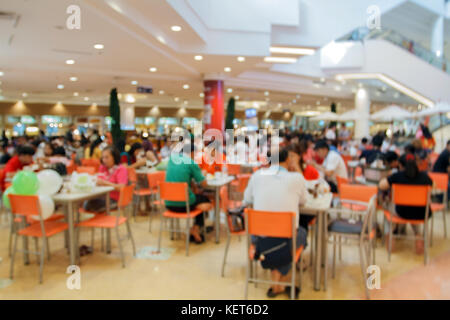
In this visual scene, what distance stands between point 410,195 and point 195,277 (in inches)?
101

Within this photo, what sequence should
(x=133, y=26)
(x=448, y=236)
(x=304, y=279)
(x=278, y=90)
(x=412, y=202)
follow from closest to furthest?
(x=304, y=279) < (x=412, y=202) < (x=448, y=236) < (x=133, y=26) < (x=278, y=90)

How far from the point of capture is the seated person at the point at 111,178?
427 centimetres

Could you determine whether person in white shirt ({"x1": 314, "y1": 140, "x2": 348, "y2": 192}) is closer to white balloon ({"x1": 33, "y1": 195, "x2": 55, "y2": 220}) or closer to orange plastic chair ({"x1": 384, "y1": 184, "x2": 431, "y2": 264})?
orange plastic chair ({"x1": 384, "y1": 184, "x2": 431, "y2": 264})

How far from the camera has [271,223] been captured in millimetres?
2785

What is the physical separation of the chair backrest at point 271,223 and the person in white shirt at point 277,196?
140 mm

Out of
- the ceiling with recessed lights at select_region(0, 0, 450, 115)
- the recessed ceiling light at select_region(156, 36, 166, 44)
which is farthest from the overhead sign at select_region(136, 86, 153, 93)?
the recessed ceiling light at select_region(156, 36, 166, 44)

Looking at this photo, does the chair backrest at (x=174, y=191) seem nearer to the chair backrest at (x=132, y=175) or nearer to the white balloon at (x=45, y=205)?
the white balloon at (x=45, y=205)

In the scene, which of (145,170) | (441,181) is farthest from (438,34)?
(145,170)

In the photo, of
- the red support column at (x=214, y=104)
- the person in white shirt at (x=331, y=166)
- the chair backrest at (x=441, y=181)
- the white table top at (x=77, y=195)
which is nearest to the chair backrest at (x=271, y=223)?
the white table top at (x=77, y=195)

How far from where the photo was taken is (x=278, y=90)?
49.2 feet
